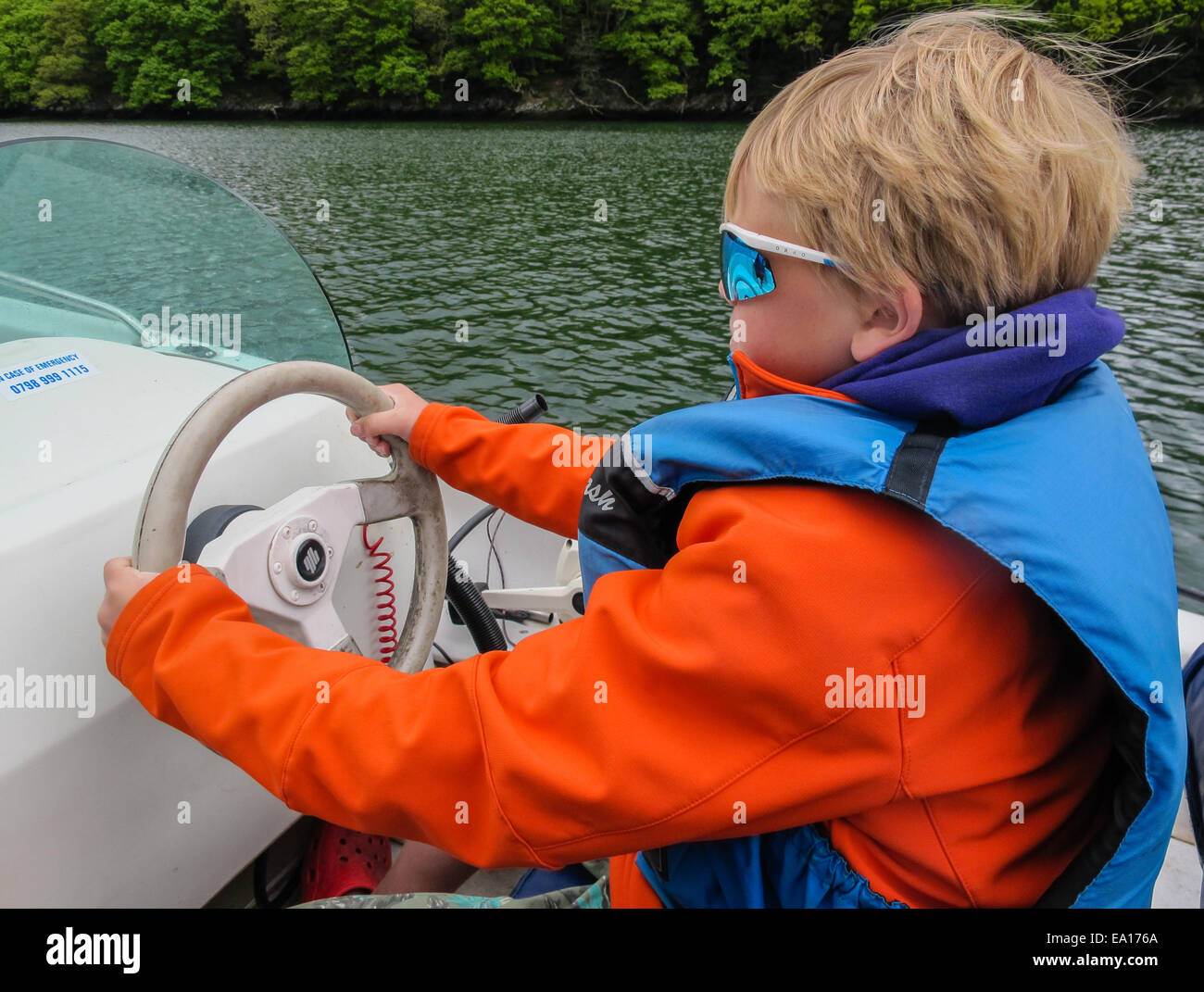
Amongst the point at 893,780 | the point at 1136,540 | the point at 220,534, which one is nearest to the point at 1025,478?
the point at 1136,540

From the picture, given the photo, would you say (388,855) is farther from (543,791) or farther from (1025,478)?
(1025,478)

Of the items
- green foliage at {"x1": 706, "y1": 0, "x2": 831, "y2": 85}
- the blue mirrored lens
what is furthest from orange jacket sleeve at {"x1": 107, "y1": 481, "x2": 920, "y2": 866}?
green foliage at {"x1": 706, "y1": 0, "x2": 831, "y2": 85}

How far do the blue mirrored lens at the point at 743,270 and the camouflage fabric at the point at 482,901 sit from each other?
0.87 m

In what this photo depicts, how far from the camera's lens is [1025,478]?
804 mm

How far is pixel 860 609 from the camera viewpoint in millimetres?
799

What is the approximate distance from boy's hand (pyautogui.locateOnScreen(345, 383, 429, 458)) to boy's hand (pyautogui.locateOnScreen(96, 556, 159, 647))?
480mm

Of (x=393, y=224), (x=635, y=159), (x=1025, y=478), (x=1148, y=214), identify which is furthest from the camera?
(x=635, y=159)

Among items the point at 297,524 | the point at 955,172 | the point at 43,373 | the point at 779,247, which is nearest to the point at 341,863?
the point at 297,524

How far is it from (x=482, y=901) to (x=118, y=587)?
0.73 meters

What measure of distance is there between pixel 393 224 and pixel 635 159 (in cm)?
1044

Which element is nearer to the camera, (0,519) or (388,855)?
(0,519)

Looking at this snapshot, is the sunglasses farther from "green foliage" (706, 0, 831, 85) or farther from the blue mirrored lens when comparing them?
"green foliage" (706, 0, 831, 85)

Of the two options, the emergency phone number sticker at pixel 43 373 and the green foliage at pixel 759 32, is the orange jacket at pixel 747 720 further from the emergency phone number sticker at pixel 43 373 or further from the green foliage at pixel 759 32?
the green foliage at pixel 759 32
